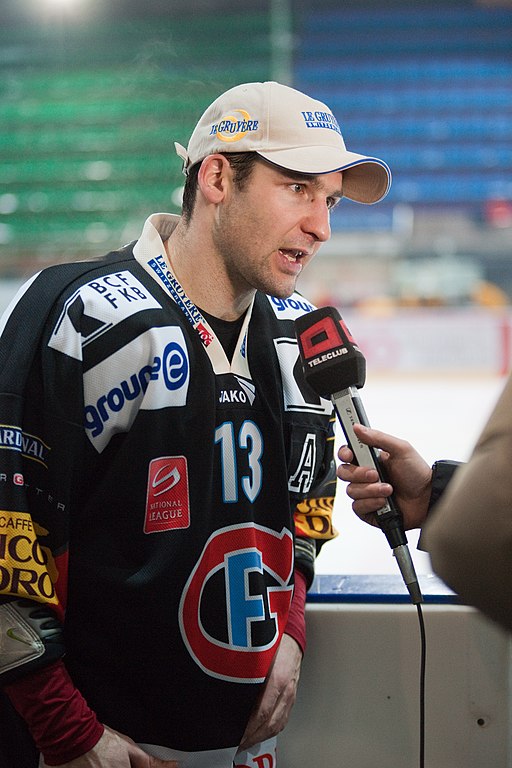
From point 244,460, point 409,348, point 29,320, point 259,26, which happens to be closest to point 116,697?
point 244,460

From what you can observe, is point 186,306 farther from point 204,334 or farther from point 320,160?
point 320,160

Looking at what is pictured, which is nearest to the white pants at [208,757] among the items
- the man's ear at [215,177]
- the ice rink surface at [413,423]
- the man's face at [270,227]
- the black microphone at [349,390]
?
the black microphone at [349,390]

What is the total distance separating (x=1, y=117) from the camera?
7.40 m

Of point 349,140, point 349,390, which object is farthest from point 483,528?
point 349,140

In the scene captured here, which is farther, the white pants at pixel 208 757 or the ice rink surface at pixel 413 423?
Result: the ice rink surface at pixel 413 423

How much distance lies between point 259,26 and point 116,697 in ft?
25.0

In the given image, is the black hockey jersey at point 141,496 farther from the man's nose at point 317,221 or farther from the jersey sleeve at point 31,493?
the man's nose at point 317,221

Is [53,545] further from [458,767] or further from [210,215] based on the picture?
[458,767]

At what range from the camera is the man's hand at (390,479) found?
3.20 feet

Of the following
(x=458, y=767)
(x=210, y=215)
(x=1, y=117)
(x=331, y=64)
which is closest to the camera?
(x=210, y=215)

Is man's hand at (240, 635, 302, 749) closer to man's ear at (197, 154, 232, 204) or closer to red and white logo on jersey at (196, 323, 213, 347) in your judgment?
red and white logo on jersey at (196, 323, 213, 347)

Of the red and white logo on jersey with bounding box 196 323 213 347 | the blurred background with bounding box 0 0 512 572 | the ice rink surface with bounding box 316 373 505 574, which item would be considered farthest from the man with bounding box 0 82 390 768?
the blurred background with bounding box 0 0 512 572

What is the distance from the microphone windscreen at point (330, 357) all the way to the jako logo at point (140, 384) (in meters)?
0.14

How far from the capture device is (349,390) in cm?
100
